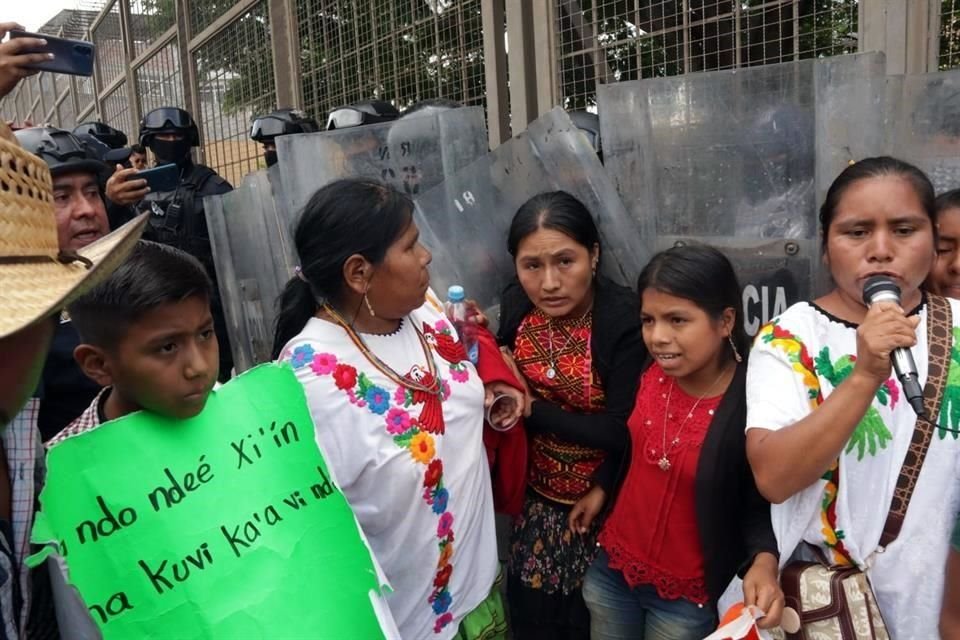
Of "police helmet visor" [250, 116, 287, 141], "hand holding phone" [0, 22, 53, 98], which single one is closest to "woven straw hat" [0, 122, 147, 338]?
"hand holding phone" [0, 22, 53, 98]

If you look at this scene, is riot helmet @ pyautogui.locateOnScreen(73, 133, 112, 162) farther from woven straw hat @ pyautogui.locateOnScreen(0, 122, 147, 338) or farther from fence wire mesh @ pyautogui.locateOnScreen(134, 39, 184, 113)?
fence wire mesh @ pyautogui.locateOnScreen(134, 39, 184, 113)

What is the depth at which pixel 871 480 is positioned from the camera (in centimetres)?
136

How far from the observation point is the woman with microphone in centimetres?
131

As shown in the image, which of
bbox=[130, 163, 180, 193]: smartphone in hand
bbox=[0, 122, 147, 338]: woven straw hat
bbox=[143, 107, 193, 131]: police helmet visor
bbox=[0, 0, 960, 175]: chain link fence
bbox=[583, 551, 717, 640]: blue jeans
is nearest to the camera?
bbox=[0, 122, 147, 338]: woven straw hat

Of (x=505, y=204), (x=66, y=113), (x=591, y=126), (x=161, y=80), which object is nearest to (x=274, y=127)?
(x=591, y=126)

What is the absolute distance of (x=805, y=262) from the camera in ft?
6.24

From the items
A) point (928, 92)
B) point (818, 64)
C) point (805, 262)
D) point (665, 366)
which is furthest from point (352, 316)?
point (928, 92)

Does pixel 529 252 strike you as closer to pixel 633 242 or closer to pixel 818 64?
pixel 633 242

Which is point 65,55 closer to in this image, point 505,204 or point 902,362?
point 505,204

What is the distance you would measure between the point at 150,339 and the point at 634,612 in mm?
1314

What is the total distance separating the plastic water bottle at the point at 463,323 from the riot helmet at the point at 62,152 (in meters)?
1.54

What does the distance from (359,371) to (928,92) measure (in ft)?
4.98

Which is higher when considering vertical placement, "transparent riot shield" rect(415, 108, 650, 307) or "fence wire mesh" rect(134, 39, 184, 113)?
"fence wire mesh" rect(134, 39, 184, 113)

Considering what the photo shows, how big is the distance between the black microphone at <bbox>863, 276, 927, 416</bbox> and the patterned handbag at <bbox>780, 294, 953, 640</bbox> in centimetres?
11
